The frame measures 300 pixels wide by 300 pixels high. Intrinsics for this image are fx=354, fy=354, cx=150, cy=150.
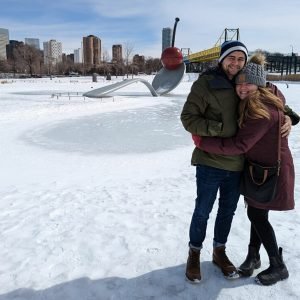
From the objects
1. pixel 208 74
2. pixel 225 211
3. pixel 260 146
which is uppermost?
pixel 208 74

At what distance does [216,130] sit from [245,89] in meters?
0.33

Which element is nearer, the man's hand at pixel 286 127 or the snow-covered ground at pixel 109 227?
the man's hand at pixel 286 127

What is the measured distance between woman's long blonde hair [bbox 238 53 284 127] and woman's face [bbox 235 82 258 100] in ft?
0.08

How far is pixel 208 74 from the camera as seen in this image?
95.0 inches

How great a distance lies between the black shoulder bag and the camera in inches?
95.1

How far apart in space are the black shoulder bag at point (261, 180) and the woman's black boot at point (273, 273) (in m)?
0.56

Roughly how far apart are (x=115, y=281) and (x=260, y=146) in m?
1.51

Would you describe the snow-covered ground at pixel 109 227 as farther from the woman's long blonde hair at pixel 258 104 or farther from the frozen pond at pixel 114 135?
the woman's long blonde hair at pixel 258 104

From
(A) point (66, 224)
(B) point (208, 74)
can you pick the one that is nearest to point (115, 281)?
(A) point (66, 224)

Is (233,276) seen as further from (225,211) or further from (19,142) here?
(19,142)

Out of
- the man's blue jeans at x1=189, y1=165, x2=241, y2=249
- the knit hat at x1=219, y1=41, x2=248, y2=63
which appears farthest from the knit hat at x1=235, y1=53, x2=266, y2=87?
the man's blue jeans at x1=189, y1=165, x2=241, y2=249

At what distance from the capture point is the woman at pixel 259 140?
2303mm

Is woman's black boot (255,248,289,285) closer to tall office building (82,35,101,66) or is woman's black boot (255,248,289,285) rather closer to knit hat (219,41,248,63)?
knit hat (219,41,248,63)

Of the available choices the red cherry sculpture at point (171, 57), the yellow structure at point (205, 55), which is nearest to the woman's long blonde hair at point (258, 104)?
the red cherry sculpture at point (171, 57)
